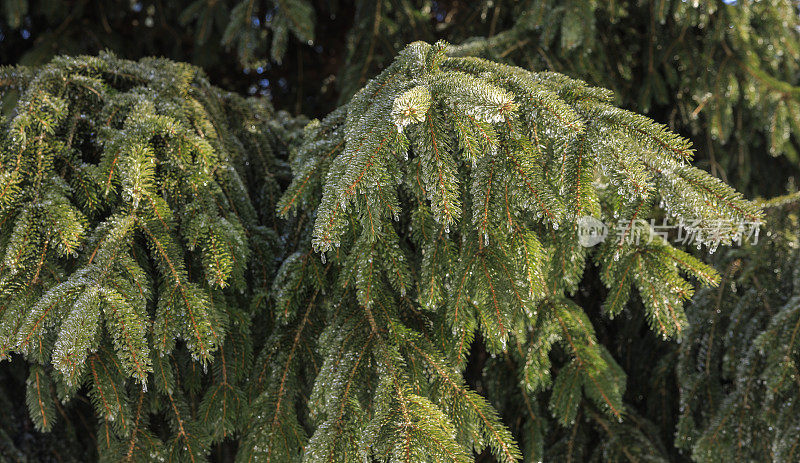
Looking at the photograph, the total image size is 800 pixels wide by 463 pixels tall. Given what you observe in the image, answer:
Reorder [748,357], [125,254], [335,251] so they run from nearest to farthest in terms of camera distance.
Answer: [125,254]
[335,251]
[748,357]

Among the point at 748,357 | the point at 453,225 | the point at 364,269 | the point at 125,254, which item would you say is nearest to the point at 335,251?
the point at 364,269

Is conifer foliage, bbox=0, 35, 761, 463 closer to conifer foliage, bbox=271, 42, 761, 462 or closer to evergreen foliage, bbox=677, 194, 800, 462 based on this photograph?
conifer foliage, bbox=271, 42, 761, 462

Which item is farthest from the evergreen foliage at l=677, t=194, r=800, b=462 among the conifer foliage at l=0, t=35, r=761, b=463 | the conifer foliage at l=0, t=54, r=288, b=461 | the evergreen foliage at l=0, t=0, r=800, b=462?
the conifer foliage at l=0, t=54, r=288, b=461

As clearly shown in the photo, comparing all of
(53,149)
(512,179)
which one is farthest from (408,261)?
(53,149)

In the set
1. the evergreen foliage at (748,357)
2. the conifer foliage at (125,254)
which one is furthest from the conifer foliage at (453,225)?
Answer: the evergreen foliage at (748,357)

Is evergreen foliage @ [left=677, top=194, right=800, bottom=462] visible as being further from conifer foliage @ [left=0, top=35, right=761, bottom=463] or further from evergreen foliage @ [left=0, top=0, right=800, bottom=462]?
conifer foliage @ [left=0, top=35, right=761, bottom=463]

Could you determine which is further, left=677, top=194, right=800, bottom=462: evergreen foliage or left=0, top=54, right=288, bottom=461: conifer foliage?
left=677, top=194, right=800, bottom=462: evergreen foliage

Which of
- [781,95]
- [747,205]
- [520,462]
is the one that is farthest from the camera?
[781,95]

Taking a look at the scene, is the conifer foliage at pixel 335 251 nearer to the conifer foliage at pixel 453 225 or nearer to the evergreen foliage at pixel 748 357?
the conifer foliage at pixel 453 225

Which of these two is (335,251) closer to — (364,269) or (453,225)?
(364,269)

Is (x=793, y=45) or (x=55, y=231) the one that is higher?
(x=793, y=45)

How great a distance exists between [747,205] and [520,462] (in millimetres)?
1350

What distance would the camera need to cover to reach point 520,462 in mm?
→ 2094

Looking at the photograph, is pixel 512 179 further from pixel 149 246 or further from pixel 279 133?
pixel 279 133
